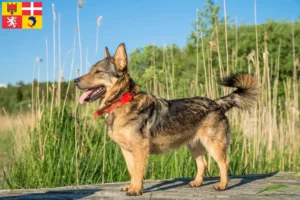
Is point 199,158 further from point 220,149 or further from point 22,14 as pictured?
point 22,14

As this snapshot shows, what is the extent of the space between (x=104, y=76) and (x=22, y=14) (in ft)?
18.8

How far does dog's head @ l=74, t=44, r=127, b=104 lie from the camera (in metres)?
4.48

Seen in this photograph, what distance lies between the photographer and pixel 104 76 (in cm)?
453

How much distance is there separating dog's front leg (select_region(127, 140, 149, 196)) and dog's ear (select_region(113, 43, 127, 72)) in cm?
85

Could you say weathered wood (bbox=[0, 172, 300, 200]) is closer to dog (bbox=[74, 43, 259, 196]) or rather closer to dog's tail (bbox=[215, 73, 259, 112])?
dog (bbox=[74, 43, 259, 196])

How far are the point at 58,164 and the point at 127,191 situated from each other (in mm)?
1835

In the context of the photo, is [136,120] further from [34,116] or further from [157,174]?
[34,116]

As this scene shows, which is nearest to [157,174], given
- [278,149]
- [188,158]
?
[188,158]

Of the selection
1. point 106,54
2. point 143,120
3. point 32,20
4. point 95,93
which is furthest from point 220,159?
point 32,20

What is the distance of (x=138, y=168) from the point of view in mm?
4125

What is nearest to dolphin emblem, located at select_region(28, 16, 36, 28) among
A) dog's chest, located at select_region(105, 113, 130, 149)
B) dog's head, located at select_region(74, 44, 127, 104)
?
dog's head, located at select_region(74, 44, 127, 104)

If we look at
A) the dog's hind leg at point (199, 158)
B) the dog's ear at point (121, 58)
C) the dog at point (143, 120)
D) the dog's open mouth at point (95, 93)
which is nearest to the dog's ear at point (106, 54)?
the dog at point (143, 120)

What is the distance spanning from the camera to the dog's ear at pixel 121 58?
4543 millimetres

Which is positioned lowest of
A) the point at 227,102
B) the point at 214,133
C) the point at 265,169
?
the point at 265,169
